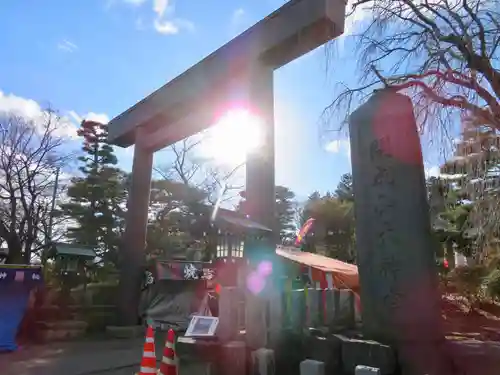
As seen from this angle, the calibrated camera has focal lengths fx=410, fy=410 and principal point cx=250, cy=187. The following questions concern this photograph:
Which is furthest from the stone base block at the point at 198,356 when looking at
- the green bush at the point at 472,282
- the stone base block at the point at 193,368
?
the green bush at the point at 472,282

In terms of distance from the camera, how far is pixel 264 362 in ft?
14.4

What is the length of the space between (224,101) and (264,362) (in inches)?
330

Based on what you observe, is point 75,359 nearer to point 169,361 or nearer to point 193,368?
point 169,361

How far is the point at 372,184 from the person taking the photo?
4.62 metres

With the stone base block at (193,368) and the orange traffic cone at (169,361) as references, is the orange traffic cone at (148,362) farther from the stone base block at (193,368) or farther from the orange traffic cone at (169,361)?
the stone base block at (193,368)

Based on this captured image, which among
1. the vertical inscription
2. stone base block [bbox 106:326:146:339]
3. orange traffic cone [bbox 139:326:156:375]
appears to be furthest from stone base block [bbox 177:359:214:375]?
stone base block [bbox 106:326:146:339]

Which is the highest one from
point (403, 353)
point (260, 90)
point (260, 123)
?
point (260, 90)

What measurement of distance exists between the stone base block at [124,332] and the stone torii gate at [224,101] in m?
0.44

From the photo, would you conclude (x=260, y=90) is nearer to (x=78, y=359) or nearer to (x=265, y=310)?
(x=265, y=310)

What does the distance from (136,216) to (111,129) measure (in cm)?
395

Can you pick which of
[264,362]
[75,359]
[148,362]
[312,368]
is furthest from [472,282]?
[312,368]

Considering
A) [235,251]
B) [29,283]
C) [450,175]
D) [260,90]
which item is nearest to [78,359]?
[29,283]

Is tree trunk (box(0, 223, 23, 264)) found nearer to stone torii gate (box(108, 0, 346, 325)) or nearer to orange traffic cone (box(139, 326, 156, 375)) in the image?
stone torii gate (box(108, 0, 346, 325))

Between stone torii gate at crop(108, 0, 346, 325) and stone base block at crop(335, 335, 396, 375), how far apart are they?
14.9 feet
